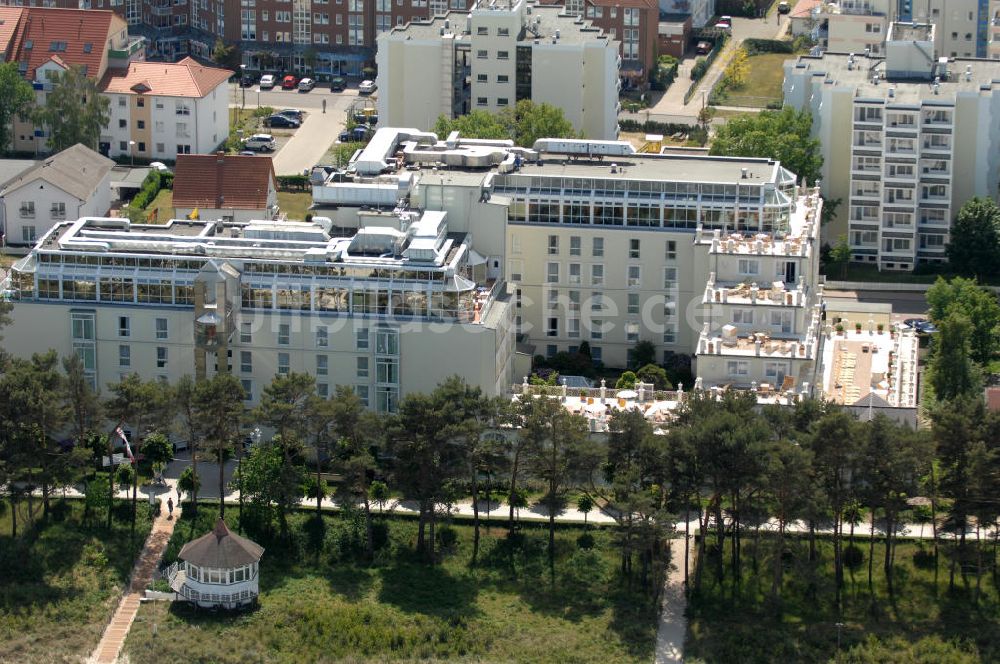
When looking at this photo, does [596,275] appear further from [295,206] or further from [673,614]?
[295,206]

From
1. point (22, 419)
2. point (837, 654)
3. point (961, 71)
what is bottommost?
point (837, 654)

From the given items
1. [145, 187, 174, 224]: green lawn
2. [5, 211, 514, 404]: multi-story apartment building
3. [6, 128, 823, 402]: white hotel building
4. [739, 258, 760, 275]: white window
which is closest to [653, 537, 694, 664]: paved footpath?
[6, 128, 823, 402]: white hotel building

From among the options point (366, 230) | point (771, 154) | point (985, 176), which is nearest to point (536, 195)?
point (366, 230)

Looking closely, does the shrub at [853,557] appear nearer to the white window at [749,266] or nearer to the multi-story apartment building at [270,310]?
the multi-story apartment building at [270,310]

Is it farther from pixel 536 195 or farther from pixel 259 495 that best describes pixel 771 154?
pixel 259 495

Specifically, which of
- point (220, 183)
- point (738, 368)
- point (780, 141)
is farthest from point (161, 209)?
point (738, 368)

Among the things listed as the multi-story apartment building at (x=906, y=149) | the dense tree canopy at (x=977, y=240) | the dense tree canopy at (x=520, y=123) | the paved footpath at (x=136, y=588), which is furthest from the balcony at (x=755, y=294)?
the paved footpath at (x=136, y=588)

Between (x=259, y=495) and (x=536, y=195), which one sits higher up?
(x=536, y=195)
